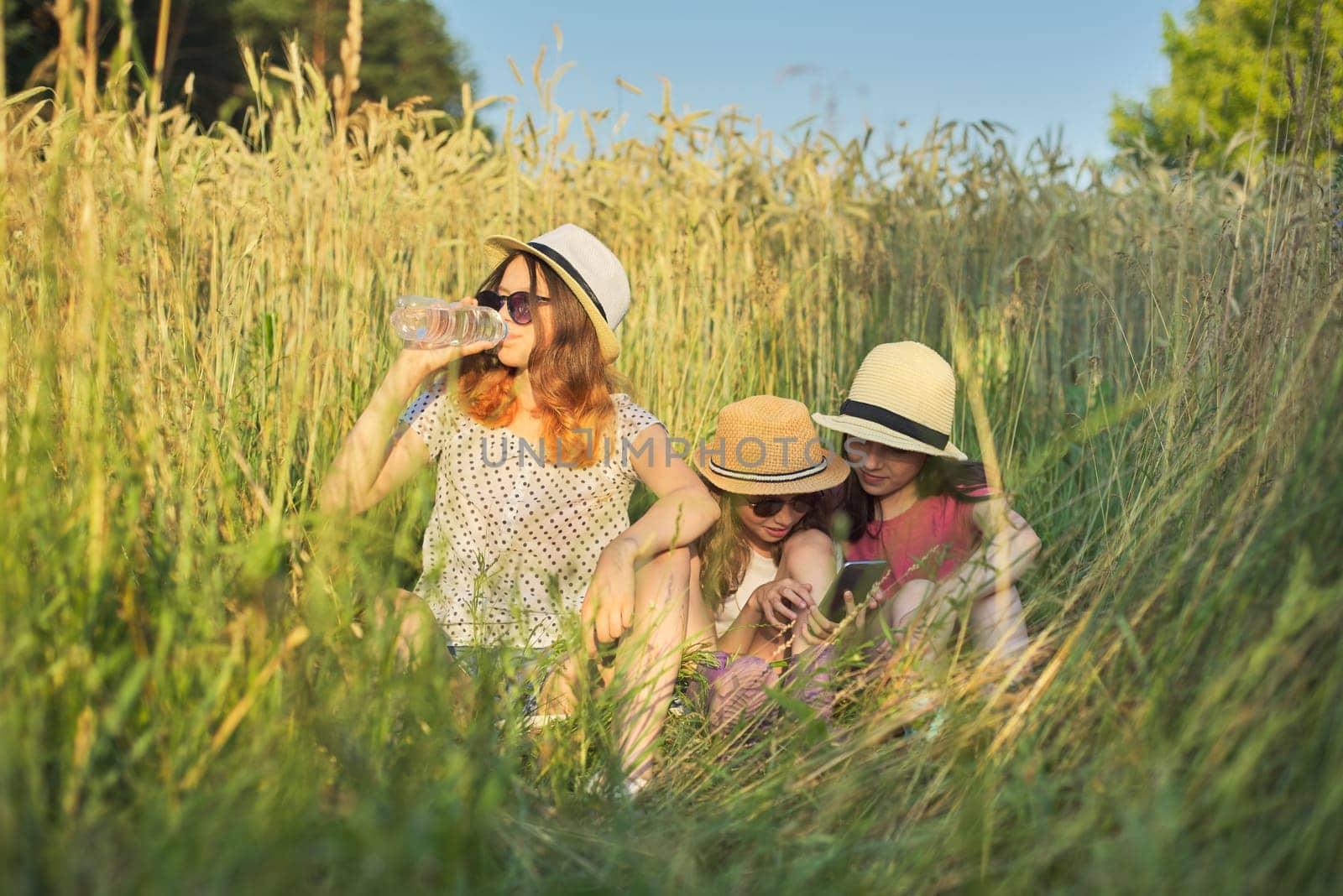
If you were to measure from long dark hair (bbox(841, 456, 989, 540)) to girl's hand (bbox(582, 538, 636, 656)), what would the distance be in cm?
69

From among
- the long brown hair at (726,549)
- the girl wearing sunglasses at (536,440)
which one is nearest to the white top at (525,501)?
Answer: the girl wearing sunglasses at (536,440)

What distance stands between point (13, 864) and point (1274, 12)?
2450mm

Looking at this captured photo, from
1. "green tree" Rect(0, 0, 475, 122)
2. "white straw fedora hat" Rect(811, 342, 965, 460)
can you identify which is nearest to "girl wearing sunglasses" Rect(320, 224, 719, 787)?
"white straw fedora hat" Rect(811, 342, 965, 460)

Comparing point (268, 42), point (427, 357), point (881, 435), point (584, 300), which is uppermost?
point (268, 42)

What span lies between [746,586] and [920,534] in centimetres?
40

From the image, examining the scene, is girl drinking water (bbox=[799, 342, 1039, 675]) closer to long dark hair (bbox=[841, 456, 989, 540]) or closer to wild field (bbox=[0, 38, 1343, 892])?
long dark hair (bbox=[841, 456, 989, 540])

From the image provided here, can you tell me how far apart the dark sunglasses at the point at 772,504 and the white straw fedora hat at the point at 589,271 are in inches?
18.0

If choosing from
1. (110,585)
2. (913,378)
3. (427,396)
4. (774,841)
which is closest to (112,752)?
(110,585)

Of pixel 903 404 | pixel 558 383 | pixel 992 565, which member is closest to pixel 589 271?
pixel 558 383

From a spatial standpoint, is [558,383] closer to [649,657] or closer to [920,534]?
[649,657]

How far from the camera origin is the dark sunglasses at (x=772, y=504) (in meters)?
2.54

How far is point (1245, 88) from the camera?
57.2 feet

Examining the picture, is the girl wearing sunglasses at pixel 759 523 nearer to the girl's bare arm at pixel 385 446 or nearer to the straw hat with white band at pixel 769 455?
the straw hat with white band at pixel 769 455

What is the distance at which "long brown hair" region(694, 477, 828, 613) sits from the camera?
2.53 metres
